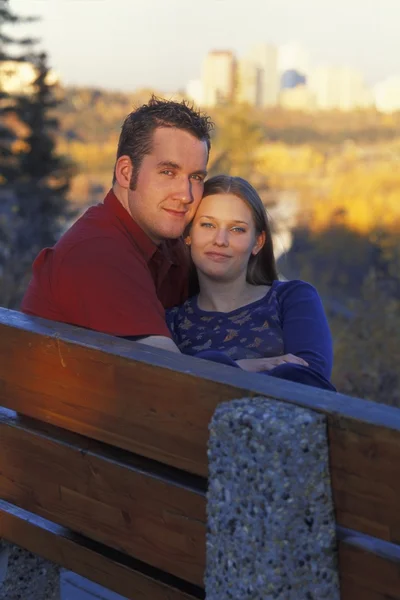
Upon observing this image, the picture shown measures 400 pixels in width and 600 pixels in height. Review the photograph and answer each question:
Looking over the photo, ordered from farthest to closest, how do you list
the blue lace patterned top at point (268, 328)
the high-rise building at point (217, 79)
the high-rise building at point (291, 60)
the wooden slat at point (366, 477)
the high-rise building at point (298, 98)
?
the high-rise building at point (291, 60) < the high-rise building at point (298, 98) < the high-rise building at point (217, 79) < the blue lace patterned top at point (268, 328) < the wooden slat at point (366, 477)

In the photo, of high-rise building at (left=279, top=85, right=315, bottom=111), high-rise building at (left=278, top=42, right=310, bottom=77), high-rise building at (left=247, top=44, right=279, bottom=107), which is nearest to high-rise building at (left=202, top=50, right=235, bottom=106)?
high-rise building at (left=247, top=44, right=279, bottom=107)

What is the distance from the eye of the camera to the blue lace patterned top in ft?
8.49

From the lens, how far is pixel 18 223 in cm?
3781

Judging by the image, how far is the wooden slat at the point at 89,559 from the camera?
189 centimetres

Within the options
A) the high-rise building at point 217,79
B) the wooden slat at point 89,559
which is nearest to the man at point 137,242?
the wooden slat at point 89,559

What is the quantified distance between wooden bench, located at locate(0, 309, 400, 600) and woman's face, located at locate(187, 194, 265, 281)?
80cm

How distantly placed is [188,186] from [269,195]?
1377 inches

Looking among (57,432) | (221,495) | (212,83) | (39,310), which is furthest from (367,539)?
(212,83)

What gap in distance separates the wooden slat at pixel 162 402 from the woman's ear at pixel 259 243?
992 mm

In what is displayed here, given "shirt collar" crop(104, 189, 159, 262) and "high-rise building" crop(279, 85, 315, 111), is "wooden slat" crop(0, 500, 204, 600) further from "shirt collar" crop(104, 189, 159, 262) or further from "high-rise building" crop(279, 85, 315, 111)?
"high-rise building" crop(279, 85, 315, 111)

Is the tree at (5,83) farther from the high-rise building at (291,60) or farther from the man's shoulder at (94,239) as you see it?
the man's shoulder at (94,239)

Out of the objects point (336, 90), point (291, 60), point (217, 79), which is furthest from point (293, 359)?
point (291, 60)

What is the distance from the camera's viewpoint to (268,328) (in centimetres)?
271

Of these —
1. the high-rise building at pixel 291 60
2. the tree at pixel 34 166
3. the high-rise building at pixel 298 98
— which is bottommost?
the tree at pixel 34 166
